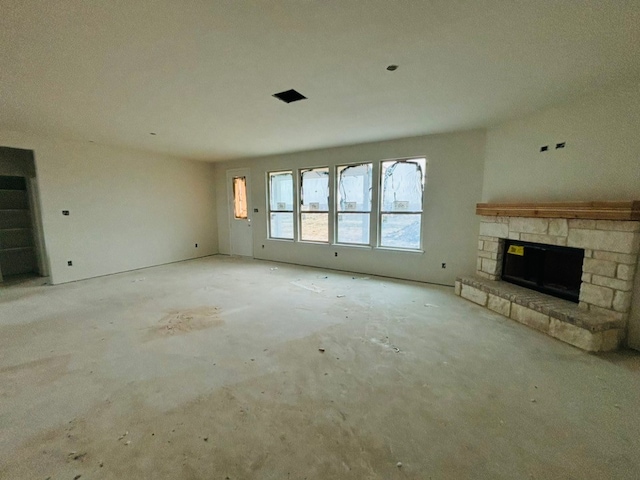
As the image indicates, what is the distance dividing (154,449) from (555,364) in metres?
3.05

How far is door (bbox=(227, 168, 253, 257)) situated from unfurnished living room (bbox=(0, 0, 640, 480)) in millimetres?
1774

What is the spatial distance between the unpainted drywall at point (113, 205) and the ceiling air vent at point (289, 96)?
170 inches

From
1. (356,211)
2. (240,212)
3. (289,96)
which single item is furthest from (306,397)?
(240,212)

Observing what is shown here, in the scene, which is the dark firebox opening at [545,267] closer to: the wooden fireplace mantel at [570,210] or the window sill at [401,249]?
the wooden fireplace mantel at [570,210]

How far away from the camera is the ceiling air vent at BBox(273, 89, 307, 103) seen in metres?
2.74

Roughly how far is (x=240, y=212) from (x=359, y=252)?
3.53 m

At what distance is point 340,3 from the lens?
5.01 feet

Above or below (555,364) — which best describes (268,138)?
above

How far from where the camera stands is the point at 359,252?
17.2ft

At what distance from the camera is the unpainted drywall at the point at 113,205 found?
4473 millimetres

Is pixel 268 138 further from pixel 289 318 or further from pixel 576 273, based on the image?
pixel 576 273

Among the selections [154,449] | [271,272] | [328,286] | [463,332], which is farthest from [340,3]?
[271,272]

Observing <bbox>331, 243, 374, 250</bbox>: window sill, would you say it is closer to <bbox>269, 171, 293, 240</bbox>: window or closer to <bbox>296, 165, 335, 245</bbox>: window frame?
<bbox>296, 165, 335, 245</bbox>: window frame

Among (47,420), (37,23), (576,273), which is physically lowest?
(47,420)
